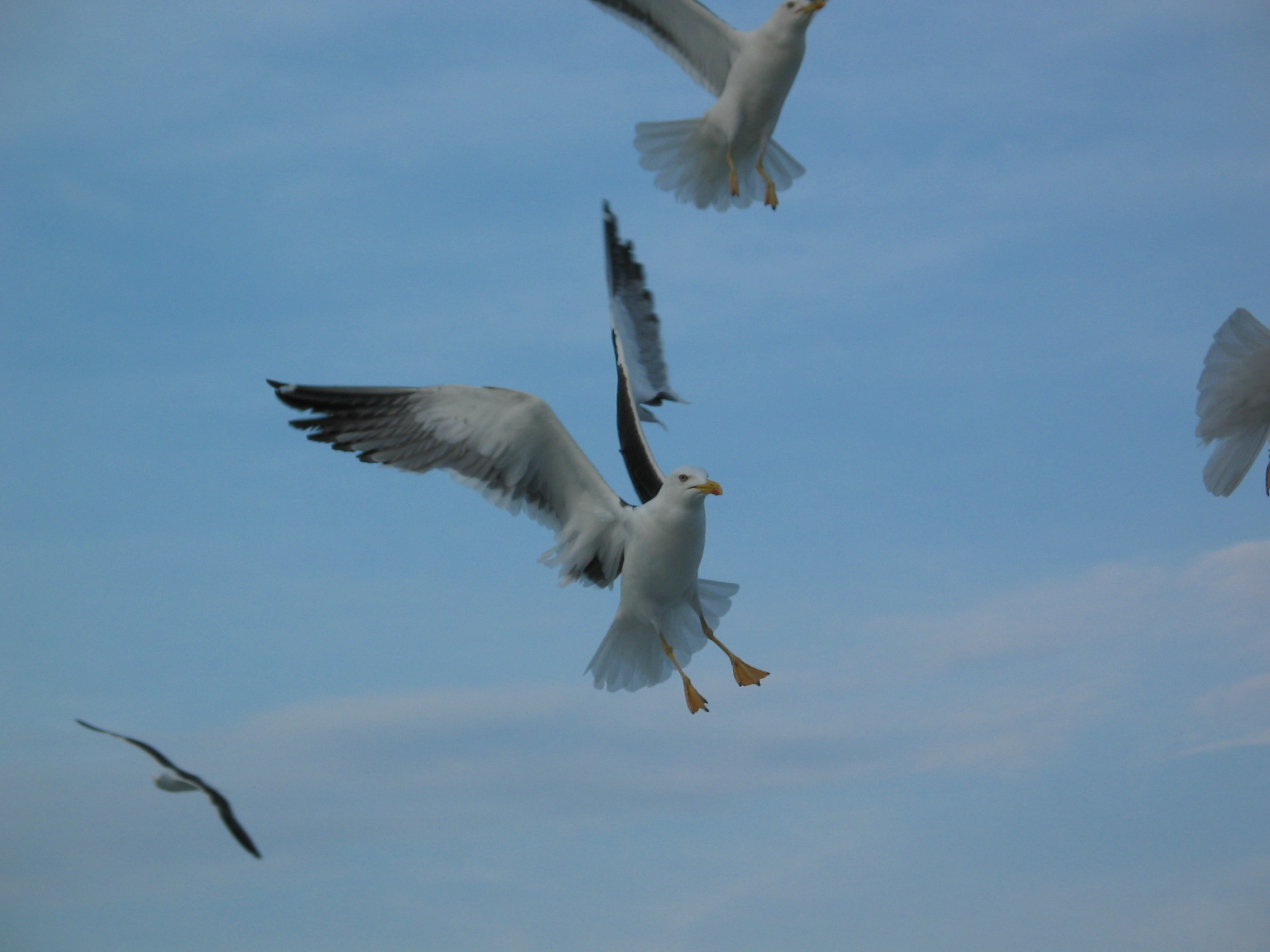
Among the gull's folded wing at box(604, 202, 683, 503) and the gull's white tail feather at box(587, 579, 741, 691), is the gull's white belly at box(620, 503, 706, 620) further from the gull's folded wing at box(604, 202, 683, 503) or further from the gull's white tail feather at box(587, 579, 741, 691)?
the gull's folded wing at box(604, 202, 683, 503)

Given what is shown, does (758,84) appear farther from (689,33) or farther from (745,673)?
(745,673)

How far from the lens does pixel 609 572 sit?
19.0ft

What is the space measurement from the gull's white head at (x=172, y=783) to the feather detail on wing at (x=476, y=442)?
146 cm

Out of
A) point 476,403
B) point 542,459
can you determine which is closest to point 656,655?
point 542,459

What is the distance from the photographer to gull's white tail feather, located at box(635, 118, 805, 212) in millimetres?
6973

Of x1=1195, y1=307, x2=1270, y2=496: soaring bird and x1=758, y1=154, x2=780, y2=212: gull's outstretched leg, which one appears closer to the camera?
x1=1195, y1=307, x2=1270, y2=496: soaring bird

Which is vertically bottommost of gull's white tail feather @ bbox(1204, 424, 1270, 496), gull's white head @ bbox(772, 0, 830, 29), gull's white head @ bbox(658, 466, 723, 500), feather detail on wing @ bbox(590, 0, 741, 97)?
gull's white head @ bbox(658, 466, 723, 500)

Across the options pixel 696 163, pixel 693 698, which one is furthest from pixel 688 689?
pixel 696 163

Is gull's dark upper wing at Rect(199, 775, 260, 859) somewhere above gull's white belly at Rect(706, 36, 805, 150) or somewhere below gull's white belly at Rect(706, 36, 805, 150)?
below

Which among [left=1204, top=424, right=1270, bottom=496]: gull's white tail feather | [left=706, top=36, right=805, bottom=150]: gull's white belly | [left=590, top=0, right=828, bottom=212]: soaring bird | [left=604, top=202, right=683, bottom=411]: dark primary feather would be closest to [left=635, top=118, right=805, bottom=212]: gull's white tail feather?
[left=590, top=0, right=828, bottom=212]: soaring bird

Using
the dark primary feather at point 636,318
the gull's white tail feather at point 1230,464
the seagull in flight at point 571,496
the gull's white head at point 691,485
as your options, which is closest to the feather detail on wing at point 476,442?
the seagull in flight at point 571,496

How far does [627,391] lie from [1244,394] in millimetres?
2728

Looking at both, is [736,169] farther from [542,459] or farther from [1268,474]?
[1268,474]

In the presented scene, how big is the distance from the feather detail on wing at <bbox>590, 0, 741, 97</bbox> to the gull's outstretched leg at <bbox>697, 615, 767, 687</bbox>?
2.92 meters
